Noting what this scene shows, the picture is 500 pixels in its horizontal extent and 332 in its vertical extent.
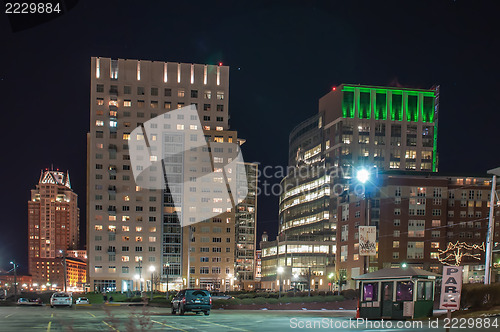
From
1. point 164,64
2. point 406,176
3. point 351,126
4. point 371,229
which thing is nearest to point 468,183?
point 406,176

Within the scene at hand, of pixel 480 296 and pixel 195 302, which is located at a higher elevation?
pixel 480 296

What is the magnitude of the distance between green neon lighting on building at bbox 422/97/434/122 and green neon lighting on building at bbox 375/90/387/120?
10937mm

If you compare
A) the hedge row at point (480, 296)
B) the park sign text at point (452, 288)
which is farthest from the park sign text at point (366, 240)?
the park sign text at point (452, 288)

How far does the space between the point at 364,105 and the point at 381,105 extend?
526 centimetres

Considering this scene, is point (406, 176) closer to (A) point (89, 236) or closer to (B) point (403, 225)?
(B) point (403, 225)

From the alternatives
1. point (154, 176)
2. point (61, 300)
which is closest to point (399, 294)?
point (61, 300)

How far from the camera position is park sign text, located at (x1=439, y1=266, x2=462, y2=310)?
15.2 m

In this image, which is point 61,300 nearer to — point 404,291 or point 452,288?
point 404,291

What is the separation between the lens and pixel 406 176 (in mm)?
117688

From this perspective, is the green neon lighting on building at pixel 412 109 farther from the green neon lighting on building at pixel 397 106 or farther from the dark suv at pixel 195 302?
the dark suv at pixel 195 302

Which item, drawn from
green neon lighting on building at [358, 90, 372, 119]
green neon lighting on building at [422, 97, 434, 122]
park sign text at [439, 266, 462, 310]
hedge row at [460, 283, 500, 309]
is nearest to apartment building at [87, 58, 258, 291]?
green neon lighting on building at [358, 90, 372, 119]

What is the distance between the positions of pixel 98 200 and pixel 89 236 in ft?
27.4

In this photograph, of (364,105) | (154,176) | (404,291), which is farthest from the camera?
(364,105)

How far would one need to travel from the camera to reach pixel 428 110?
16375 cm
